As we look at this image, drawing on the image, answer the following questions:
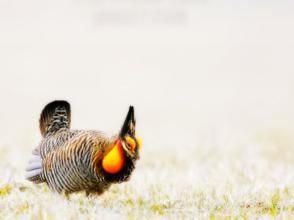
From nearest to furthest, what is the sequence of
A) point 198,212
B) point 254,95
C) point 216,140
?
point 198,212 < point 216,140 < point 254,95

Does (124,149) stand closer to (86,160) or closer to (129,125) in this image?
(129,125)

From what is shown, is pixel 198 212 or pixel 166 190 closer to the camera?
pixel 198 212

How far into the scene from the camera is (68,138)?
22.7ft

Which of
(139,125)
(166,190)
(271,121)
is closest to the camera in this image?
(166,190)

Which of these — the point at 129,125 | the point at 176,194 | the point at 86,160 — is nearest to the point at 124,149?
the point at 129,125

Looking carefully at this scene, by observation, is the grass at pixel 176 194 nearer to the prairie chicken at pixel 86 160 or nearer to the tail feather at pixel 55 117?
the prairie chicken at pixel 86 160

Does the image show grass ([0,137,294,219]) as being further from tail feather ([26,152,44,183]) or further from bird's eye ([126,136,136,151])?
bird's eye ([126,136,136,151])

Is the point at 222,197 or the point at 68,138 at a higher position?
the point at 68,138

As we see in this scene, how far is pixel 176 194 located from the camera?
705 cm

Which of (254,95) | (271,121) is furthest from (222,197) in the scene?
(254,95)

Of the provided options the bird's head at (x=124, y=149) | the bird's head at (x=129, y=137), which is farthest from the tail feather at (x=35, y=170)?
the bird's head at (x=129, y=137)

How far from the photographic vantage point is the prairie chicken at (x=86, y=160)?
21.1 feet

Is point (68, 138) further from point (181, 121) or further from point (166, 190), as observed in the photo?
point (181, 121)

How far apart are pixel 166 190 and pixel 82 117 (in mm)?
8811
